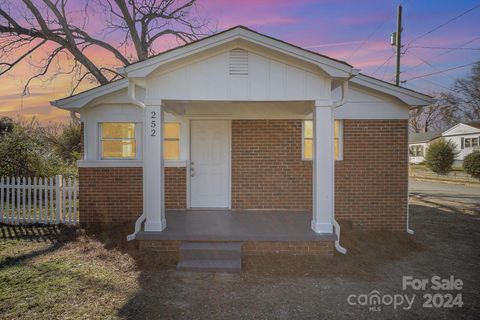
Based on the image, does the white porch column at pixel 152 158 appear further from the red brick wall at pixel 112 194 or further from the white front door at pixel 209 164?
the white front door at pixel 209 164

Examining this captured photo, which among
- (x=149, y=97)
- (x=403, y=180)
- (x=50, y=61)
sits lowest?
(x=403, y=180)

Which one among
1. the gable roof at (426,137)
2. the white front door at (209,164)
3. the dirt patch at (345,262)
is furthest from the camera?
the gable roof at (426,137)

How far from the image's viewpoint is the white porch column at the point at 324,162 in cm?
556

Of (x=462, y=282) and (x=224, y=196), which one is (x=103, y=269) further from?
(x=462, y=282)

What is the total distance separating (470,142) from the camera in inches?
1315

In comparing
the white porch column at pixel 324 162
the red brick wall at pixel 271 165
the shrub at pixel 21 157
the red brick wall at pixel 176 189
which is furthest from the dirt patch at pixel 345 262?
the shrub at pixel 21 157

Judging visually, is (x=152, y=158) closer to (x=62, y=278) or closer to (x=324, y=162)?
(x=62, y=278)

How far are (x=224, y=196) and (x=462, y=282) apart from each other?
4996mm

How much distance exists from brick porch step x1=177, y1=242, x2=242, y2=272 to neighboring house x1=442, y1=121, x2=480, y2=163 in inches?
1374

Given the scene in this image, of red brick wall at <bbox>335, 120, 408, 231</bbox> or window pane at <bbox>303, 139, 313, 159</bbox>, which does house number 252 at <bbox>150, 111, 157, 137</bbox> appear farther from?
red brick wall at <bbox>335, 120, 408, 231</bbox>

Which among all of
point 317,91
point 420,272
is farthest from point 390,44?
point 420,272

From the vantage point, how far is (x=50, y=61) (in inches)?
614

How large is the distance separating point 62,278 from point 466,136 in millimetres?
40365

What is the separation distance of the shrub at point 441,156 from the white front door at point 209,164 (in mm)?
23515
